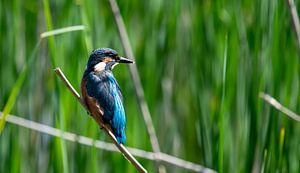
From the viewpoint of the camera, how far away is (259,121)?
240 centimetres

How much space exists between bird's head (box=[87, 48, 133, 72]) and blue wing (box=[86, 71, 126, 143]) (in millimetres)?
23

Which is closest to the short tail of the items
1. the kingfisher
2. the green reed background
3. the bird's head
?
the kingfisher

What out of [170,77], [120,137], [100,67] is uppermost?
[100,67]

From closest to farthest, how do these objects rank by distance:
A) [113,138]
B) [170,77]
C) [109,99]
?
1. [113,138]
2. [109,99]
3. [170,77]

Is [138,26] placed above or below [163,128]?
above

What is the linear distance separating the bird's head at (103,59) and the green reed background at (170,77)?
0.15 m

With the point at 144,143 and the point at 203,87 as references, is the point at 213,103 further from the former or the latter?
the point at 144,143

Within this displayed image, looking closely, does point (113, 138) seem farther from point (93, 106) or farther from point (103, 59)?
point (103, 59)

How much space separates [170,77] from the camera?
10.3 ft

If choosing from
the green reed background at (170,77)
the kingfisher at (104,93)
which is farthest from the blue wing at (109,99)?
the green reed background at (170,77)

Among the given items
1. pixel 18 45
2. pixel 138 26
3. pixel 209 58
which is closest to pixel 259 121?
pixel 209 58

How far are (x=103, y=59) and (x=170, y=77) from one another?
141 cm

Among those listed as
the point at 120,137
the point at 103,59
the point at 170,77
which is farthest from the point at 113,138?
the point at 170,77

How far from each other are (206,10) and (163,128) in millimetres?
673
